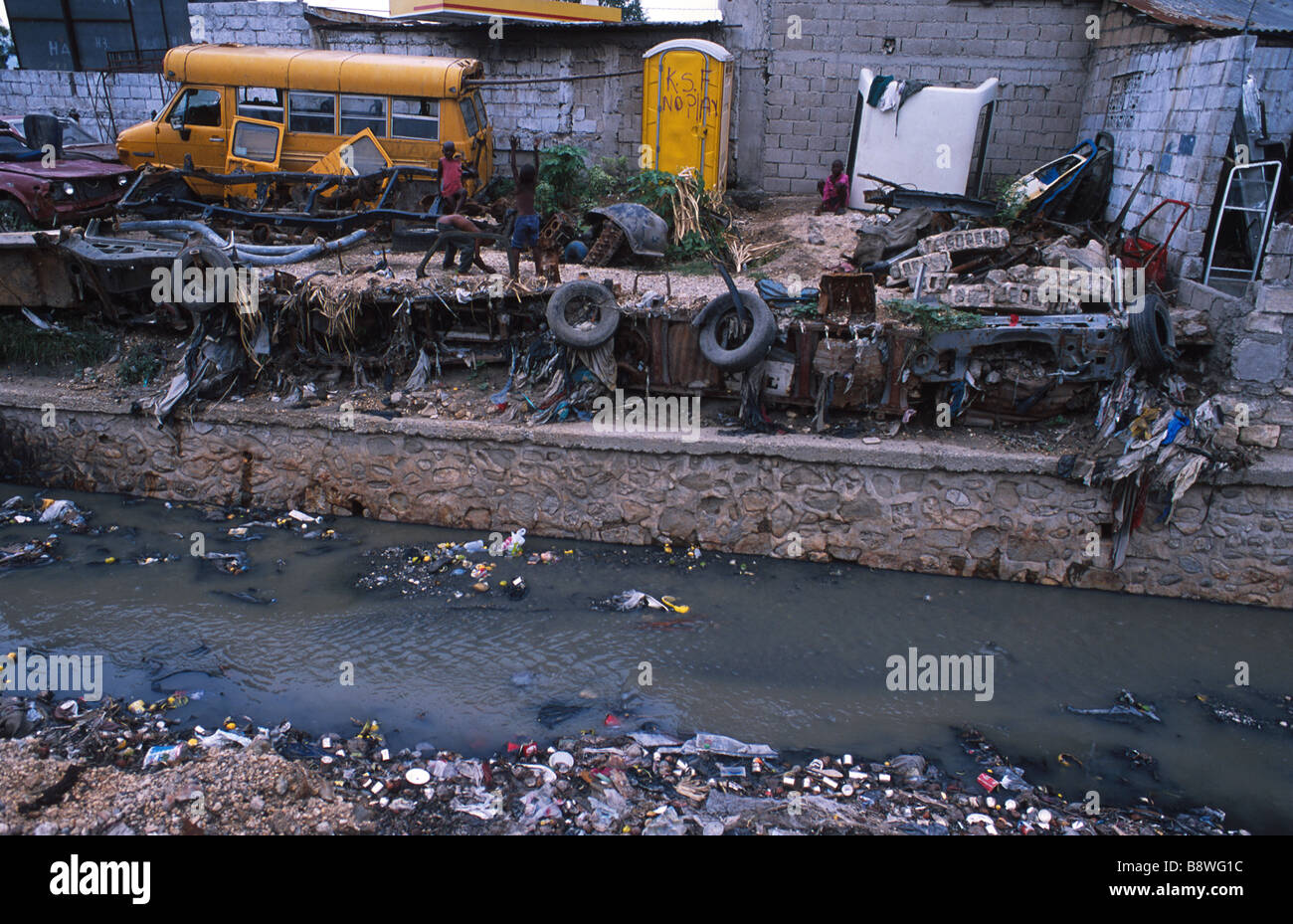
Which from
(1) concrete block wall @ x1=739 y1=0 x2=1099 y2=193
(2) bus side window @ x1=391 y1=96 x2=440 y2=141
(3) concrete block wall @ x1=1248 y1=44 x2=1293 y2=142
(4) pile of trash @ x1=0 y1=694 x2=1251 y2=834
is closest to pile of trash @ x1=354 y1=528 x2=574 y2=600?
(4) pile of trash @ x1=0 y1=694 x2=1251 y2=834

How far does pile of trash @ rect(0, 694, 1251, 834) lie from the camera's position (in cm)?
447

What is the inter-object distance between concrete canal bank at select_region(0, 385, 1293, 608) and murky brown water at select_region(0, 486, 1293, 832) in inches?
10.8

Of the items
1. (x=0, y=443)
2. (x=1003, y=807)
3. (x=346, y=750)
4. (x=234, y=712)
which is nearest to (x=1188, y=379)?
(x=1003, y=807)

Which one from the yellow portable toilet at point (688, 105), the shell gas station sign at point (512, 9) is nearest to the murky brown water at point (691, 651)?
the yellow portable toilet at point (688, 105)

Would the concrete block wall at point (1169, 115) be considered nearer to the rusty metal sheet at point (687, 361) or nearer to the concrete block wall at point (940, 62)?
the concrete block wall at point (940, 62)

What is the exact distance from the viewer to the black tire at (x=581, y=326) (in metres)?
7.17

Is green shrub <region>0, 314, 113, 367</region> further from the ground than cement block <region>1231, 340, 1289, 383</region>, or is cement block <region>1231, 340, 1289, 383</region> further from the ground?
cement block <region>1231, 340, 1289, 383</region>

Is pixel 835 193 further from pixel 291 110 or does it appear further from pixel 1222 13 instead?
pixel 291 110

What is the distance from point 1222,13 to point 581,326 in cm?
771

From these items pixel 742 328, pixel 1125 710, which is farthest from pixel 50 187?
pixel 1125 710

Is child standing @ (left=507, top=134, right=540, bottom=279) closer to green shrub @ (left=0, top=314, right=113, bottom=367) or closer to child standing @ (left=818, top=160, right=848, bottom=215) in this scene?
green shrub @ (left=0, top=314, right=113, bottom=367)

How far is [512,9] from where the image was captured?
18.4 meters

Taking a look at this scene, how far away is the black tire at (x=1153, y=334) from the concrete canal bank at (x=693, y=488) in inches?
41.2

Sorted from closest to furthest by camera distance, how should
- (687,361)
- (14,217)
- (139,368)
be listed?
(687,361) → (139,368) → (14,217)
